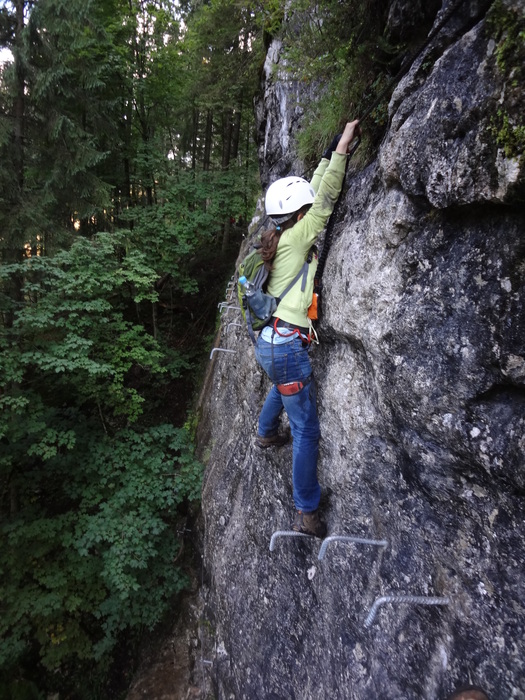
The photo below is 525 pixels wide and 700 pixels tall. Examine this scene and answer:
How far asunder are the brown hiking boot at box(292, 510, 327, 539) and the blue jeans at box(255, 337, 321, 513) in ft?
0.22

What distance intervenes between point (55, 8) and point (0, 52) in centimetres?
134

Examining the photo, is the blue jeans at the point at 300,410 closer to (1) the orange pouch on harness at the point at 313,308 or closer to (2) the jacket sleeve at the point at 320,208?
(1) the orange pouch on harness at the point at 313,308

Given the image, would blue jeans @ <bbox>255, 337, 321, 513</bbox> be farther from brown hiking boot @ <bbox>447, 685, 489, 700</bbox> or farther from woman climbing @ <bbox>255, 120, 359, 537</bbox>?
brown hiking boot @ <bbox>447, 685, 489, 700</bbox>

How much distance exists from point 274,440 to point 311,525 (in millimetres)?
1017

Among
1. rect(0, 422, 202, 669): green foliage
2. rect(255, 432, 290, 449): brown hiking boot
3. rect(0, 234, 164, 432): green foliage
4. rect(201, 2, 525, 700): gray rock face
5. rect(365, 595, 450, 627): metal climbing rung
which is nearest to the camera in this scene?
rect(201, 2, 525, 700): gray rock face

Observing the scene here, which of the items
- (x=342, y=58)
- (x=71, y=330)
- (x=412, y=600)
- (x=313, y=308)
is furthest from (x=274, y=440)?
(x=71, y=330)

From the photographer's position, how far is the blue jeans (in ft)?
10.2

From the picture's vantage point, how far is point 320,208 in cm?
301

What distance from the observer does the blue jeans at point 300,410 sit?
3117mm

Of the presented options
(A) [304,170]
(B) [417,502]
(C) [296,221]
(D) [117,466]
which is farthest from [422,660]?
(D) [117,466]

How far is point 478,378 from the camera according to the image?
2047mm

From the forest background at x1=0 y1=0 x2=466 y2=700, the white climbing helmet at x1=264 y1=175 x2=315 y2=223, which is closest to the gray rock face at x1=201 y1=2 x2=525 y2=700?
the white climbing helmet at x1=264 y1=175 x2=315 y2=223

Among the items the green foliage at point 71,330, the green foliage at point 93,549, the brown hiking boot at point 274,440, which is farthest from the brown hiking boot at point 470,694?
the green foliage at point 71,330

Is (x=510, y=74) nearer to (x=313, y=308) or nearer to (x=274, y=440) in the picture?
(x=313, y=308)
